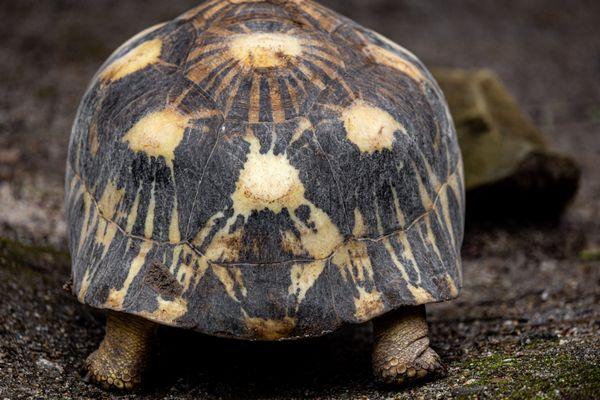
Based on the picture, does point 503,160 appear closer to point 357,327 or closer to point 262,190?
point 357,327

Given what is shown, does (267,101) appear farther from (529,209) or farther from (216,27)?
(529,209)

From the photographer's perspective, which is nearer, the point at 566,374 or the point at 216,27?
the point at 566,374

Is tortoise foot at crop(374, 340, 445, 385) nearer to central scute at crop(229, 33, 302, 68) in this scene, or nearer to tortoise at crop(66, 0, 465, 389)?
tortoise at crop(66, 0, 465, 389)

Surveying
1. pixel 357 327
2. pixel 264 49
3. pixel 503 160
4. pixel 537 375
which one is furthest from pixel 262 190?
pixel 503 160

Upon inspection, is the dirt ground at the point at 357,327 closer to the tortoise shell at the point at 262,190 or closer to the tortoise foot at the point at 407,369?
the tortoise foot at the point at 407,369

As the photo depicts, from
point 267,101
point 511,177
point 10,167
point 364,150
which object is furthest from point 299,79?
point 10,167
